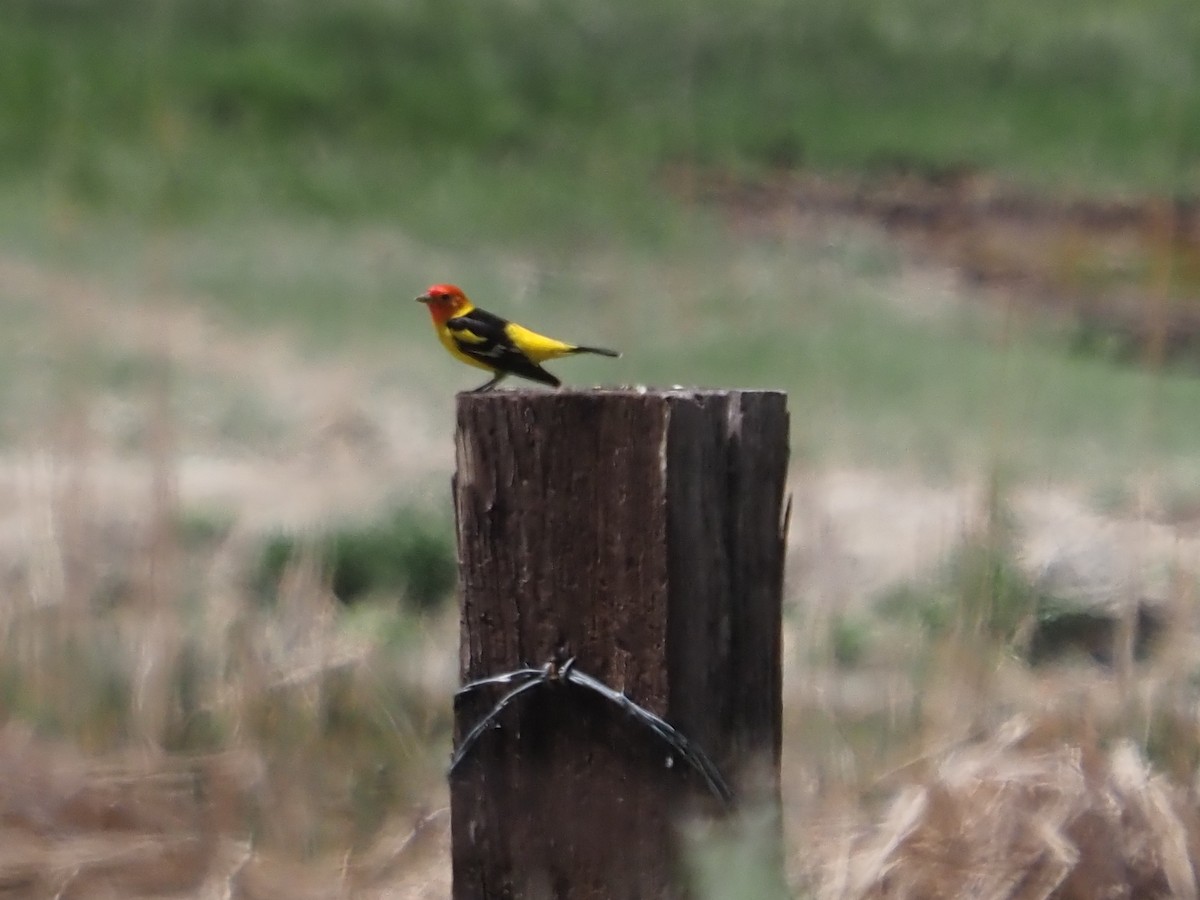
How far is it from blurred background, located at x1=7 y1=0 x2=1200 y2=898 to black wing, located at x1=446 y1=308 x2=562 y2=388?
0.49m

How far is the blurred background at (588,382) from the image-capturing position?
2.07 m

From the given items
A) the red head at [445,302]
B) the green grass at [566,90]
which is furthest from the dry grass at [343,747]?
the green grass at [566,90]

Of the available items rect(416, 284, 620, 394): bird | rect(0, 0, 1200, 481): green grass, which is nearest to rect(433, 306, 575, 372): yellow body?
rect(416, 284, 620, 394): bird

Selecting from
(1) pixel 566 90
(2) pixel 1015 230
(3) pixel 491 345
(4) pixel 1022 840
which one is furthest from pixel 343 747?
(1) pixel 566 90

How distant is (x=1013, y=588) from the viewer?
266cm

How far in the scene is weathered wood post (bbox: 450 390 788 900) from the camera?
1.35 metres

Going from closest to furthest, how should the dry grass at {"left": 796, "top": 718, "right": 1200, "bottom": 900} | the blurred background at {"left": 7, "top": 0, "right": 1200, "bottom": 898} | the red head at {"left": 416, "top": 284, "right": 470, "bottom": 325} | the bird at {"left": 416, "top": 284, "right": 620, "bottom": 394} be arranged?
the dry grass at {"left": 796, "top": 718, "right": 1200, "bottom": 900} → the blurred background at {"left": 7, "top": 0, "right": 1200, "bottom": 898} → the bird at {"left": 416, "top": 284, "right": 620, "bottom": 394} → the red head at {"left": 416, "top": 284, "right": 470, "bottom": 325}

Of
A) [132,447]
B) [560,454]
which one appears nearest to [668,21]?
[132,447]

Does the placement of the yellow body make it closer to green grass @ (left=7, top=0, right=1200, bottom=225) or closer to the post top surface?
the post top surface

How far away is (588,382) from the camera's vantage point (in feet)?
24.1

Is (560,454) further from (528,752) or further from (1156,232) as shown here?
(1156,232)

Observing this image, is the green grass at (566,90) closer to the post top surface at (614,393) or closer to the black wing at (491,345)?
the black wing at (491,345)

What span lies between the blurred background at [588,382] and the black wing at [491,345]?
0.49 m

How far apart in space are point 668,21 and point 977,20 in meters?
2.86
